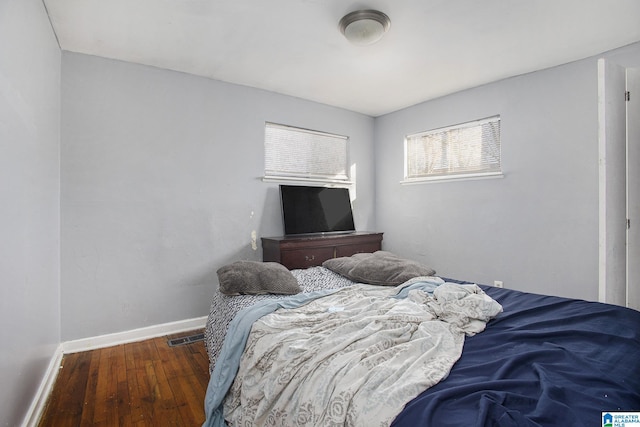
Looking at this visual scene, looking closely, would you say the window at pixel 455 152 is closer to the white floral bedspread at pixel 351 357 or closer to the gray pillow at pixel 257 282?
the white floral bedspread at pixel 351 357

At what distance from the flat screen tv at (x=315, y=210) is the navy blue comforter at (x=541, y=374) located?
2.44m

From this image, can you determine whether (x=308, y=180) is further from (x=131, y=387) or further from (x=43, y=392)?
(x=43, y=392)

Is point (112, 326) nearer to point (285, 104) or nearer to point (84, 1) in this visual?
point (84, 1)

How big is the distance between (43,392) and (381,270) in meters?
2.33

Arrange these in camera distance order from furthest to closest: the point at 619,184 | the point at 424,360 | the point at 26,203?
the point at 619,184 → the point at 26,203 → the point at 424,360

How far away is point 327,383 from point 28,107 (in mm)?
2170

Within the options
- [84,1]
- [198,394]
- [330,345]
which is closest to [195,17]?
[84,1]

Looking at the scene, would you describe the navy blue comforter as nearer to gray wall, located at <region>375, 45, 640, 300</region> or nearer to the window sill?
gray wall, located at <region>375, 45, 640, 300</region>

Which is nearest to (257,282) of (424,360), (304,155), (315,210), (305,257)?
(305,257)

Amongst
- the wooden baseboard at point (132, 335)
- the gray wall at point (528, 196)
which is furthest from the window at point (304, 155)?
the wooden baseboard at point (132, 335)

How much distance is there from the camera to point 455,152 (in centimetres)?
386

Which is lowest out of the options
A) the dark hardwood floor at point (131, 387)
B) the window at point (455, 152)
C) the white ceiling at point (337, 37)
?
the dark hardwood floor at point (131, 387)

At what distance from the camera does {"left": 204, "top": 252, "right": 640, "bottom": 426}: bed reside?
0.96m

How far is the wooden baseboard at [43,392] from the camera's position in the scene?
67.1 inches
